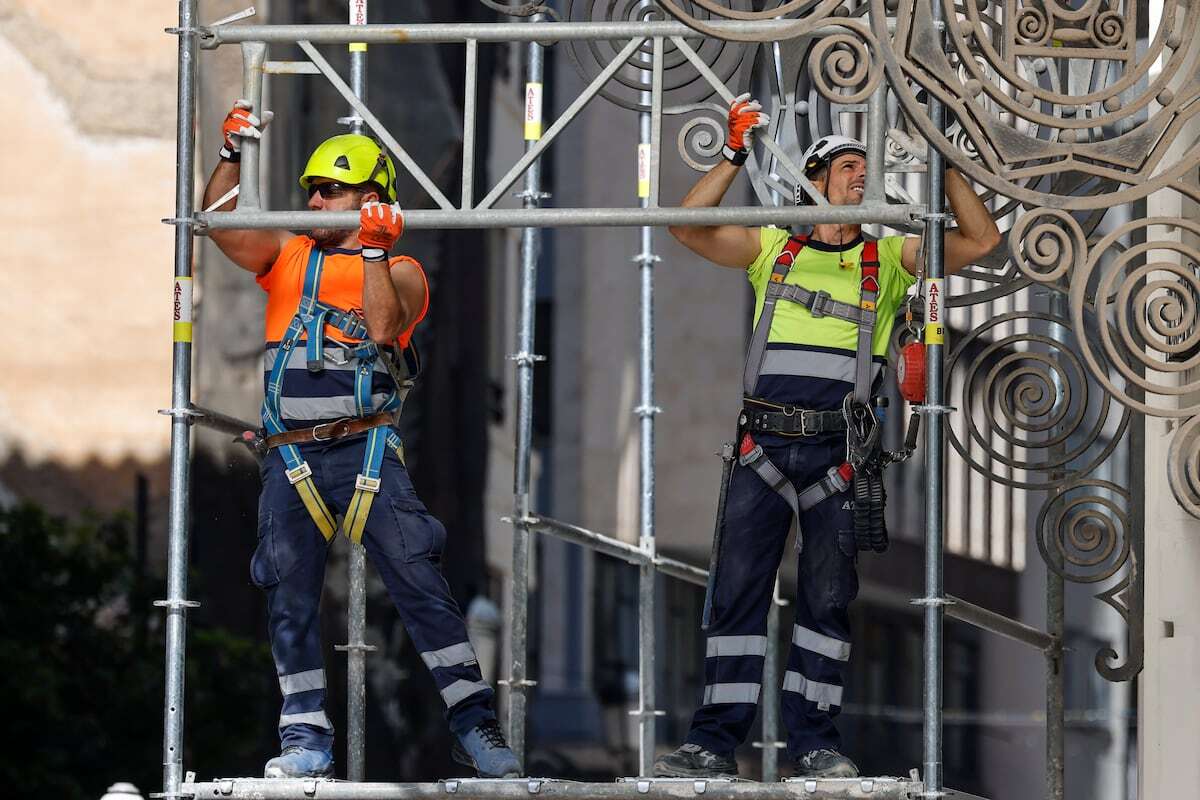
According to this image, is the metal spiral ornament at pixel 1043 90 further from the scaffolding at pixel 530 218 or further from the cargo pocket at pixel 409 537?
the cargo pocket at pixel 409 537

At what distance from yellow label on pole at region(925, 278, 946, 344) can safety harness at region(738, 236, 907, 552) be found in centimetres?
68

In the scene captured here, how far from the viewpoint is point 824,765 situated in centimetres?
805

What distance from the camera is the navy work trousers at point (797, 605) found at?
8227mm

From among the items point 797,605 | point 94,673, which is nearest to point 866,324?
point 797,605

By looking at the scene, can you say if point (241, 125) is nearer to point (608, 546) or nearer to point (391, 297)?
point (391, 297)

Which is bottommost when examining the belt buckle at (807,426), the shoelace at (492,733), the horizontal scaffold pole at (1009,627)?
the shoelace at (492,733)

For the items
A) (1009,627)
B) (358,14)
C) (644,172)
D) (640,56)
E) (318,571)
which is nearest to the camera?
(318,571)

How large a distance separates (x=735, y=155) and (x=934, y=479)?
1298 mm

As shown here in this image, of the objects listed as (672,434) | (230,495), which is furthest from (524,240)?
(672,434)

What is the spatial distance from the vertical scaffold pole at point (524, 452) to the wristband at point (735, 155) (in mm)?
1843

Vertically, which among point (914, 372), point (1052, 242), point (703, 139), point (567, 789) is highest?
point (703, 139)

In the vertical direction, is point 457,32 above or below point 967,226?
above

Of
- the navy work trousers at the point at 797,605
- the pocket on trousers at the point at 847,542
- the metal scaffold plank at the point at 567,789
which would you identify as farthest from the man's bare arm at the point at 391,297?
the pocket on trousers at the point at 847,542

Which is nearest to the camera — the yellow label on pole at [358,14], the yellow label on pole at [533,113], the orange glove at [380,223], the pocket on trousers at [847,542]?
the orange glove at [380,223]
